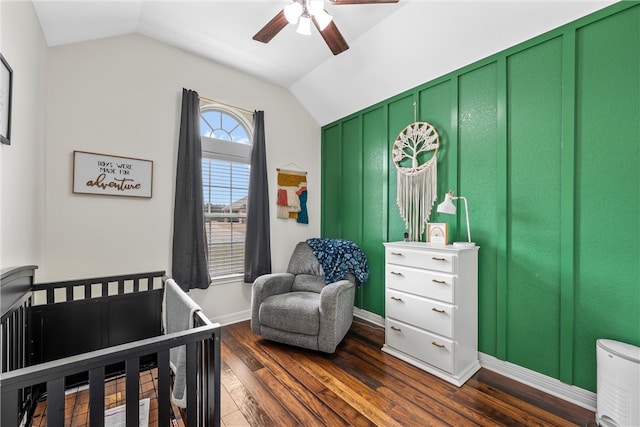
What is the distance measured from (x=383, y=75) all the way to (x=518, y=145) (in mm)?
1480

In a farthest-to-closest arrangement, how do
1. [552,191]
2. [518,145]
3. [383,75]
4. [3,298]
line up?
[383,75] < [518,145] < [552,191] < [3,298]

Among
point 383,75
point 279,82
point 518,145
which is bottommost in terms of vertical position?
point 518,145

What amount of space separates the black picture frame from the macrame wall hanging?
279cm

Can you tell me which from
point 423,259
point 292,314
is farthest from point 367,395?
point 423,259

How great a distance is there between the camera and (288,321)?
251cm

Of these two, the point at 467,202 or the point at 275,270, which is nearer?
the point at 467,202

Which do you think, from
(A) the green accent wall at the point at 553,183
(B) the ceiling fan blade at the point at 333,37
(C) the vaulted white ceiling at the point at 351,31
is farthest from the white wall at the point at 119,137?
(A) the green accent wall at the point at 553,183

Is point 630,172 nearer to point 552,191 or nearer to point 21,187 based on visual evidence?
point 552,191

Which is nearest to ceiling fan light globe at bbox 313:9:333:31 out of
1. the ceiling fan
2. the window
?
the ceiling fan

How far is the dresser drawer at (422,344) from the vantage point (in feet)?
6.86

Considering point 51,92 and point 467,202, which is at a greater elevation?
point 51,92

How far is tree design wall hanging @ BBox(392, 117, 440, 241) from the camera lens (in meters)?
2.63

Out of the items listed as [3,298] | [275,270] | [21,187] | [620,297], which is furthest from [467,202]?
[21,187]

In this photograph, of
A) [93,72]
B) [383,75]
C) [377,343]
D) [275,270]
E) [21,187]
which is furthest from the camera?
[275,270]
